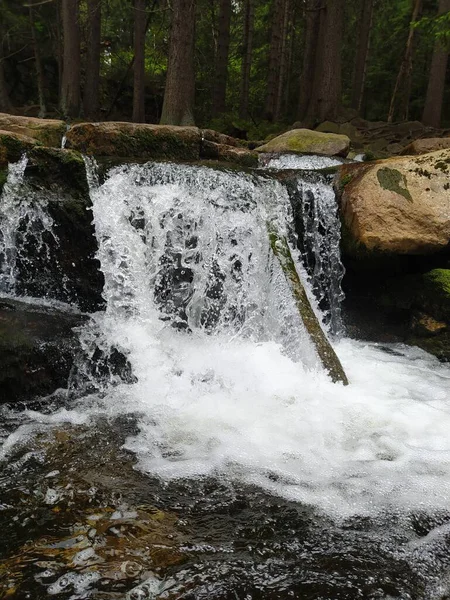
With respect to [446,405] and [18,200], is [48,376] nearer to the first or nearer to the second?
[18,200]

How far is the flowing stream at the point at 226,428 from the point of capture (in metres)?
2.43

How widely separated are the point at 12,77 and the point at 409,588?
20.6m

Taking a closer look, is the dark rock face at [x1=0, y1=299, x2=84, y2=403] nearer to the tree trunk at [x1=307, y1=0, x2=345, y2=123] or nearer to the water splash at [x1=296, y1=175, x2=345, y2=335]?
the water splash at [x1=296, y1=175, x2=345, y2=335]

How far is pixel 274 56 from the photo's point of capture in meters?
15.6

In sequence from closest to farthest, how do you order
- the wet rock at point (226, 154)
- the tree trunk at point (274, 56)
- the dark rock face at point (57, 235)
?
the dark rock face at point (57, 235)
the wet rock at point (226, 154)
the tree trunk at point (274, 56)

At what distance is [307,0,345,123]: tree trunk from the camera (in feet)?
42.1

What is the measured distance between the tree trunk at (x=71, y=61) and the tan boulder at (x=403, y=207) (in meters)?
10.6

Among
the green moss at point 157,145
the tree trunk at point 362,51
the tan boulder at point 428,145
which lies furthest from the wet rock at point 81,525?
the tree trunk at point 362,51

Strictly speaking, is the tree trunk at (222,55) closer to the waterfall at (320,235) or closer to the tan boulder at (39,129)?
the tan boulder at (39,129)

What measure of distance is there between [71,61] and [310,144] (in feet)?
26.1

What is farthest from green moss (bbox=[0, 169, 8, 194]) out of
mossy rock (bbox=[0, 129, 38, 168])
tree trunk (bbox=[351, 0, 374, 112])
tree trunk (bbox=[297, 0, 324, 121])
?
tree trunk (bbox=[351, 0, 374, 112])

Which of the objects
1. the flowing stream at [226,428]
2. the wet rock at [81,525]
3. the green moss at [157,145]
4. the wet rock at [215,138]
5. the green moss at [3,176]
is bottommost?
the wet rock at [81,525]

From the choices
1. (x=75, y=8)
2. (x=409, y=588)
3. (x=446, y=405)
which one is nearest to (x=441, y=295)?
(x=446, y=405)

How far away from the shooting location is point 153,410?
13.9 feet
